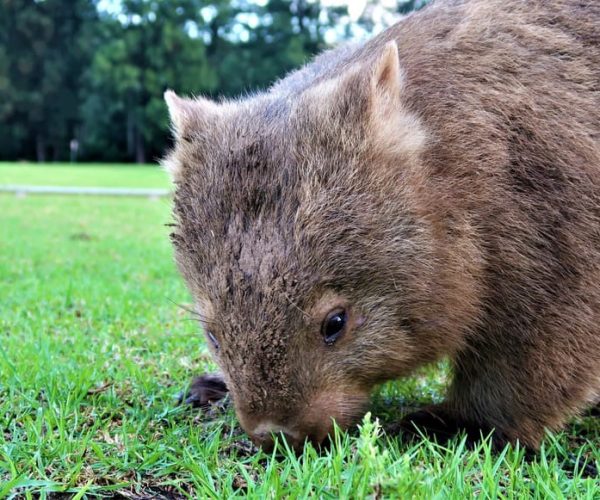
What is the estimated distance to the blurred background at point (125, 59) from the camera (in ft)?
146

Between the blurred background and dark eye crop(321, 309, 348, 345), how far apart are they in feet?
135

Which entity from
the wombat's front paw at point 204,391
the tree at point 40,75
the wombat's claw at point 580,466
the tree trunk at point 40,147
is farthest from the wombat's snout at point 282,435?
the tree trunk at point 40,147

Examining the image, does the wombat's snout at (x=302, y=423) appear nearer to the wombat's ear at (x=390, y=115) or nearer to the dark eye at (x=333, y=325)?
the dark eye at (x=333, y=325)

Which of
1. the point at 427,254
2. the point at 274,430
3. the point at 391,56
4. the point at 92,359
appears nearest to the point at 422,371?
the point at 427,254

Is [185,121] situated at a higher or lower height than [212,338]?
higher

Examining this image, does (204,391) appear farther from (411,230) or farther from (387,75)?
(387,75)

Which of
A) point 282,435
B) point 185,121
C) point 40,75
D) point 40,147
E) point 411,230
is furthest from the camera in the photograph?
point 40,75

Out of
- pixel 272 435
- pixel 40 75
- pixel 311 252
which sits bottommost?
pixel 272 435

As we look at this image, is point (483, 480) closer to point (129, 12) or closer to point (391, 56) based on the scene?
point (391, 56)

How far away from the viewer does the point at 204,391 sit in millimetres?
2830

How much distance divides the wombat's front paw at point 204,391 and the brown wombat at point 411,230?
18.0 inches

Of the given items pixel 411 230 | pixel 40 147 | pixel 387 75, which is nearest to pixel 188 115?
pixel 387 75

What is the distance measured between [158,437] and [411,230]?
1.07 meters

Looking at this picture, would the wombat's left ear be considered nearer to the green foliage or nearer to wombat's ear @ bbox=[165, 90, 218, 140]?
wombat's ear @ bbox=[165, 90, 218, 140]
